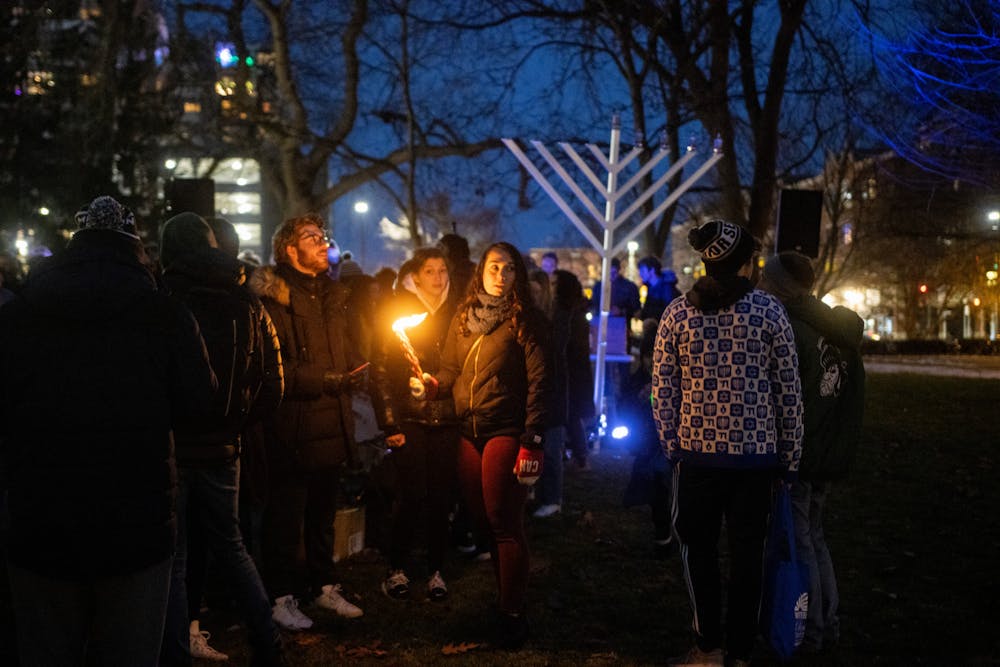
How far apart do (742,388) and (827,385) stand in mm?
655

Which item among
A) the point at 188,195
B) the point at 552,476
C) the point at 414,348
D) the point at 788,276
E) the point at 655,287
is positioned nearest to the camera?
the point at 788,276

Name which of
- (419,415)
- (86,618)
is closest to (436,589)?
(419,415)

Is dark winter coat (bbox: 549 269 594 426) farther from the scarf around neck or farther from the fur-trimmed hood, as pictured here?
the fur-trimmed hood

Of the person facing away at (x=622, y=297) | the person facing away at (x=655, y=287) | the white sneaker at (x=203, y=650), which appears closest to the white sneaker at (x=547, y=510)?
the person facing away at (x=655, y=287)

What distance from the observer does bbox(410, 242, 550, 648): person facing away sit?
5.14 metres

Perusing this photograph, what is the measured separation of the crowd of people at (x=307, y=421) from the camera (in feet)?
9.37

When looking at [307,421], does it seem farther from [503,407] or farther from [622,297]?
[622,297]

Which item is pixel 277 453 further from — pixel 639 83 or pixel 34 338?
pixel 639 83

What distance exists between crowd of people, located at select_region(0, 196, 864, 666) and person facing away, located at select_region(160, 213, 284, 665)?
1cm

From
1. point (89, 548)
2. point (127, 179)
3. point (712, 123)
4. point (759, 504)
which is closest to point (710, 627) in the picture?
point (759, 504)

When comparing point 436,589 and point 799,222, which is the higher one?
point 799,222

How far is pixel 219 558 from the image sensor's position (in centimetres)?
433

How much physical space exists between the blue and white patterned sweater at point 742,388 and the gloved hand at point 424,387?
1565 mm

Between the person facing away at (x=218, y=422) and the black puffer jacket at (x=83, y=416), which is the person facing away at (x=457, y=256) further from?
the black puffer jacket at (x=83, y=416)
